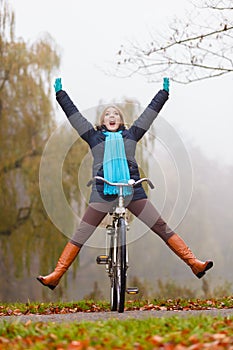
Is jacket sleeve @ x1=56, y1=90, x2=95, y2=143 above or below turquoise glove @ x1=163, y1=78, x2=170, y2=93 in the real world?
below

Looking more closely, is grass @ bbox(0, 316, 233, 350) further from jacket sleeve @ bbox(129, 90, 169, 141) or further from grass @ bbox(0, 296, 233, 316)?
grass @ bbox(0, 296, 233, 316)

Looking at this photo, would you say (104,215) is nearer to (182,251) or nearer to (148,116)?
(182,251)

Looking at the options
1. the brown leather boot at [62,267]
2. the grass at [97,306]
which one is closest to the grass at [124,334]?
the brown leather boot at [62,267]

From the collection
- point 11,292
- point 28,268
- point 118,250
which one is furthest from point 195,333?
point 11,292

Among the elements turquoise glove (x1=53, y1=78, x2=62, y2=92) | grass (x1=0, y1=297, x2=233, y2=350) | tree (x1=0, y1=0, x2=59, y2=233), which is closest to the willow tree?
tree (x1=0, y1=0, x2=59, y2=233)

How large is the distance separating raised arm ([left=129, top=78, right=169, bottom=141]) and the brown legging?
2.13 feet

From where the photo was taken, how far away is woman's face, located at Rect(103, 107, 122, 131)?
21.6 feet

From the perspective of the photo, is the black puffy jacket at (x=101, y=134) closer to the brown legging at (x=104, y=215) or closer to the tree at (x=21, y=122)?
the brown legging at (x=104, y=215)

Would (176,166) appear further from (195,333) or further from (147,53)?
(147,53)

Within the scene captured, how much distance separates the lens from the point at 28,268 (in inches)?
612

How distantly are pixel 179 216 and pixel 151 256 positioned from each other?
1394 centimetres

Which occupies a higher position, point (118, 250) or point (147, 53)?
point (147, 53)

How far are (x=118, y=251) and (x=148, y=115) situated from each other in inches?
52.8

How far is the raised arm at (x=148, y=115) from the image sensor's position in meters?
6.64
